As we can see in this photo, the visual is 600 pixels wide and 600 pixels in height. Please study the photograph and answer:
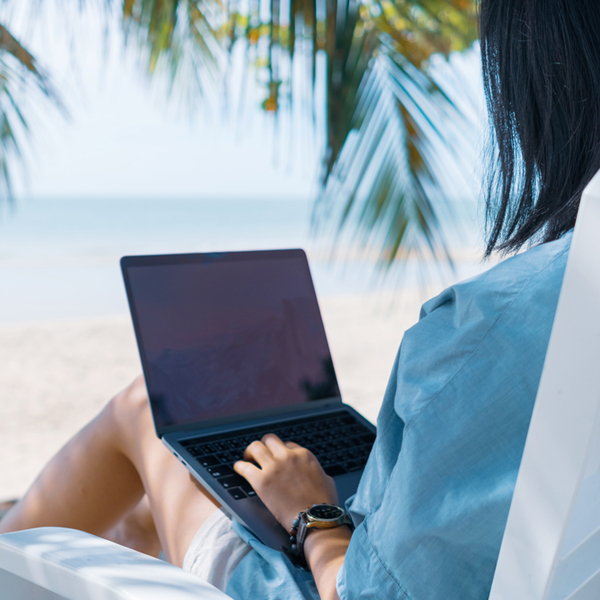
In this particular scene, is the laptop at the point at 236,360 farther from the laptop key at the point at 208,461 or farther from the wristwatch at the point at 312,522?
the wristwatch at the point at 312,522

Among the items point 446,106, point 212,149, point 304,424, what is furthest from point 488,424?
point 212,149

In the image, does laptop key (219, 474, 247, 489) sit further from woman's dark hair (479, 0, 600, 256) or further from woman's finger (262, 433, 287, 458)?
woman's dark hair (479, 0, 600, 256)

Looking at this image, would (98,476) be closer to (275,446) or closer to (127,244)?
(275,446)

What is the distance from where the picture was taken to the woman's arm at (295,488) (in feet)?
2.14

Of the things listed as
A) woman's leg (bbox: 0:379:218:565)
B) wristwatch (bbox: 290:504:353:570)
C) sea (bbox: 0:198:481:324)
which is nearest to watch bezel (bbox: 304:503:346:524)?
wristwatch (bbox: 290:504:353:570)

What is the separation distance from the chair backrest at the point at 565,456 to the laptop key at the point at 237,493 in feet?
1.29

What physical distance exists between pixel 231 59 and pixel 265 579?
122 centimetres

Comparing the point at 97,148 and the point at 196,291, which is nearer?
the point at 196,291

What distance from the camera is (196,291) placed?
999 millimetres

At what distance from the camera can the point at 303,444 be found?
0.93 metres

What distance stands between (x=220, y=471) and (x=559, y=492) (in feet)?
1.71

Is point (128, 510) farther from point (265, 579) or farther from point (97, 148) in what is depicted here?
point (97, 148)

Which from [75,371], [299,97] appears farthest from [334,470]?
[75,371]

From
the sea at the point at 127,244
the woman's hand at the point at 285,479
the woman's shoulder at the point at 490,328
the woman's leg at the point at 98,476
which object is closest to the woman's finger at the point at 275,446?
the woman's hand at the point at 285,479
